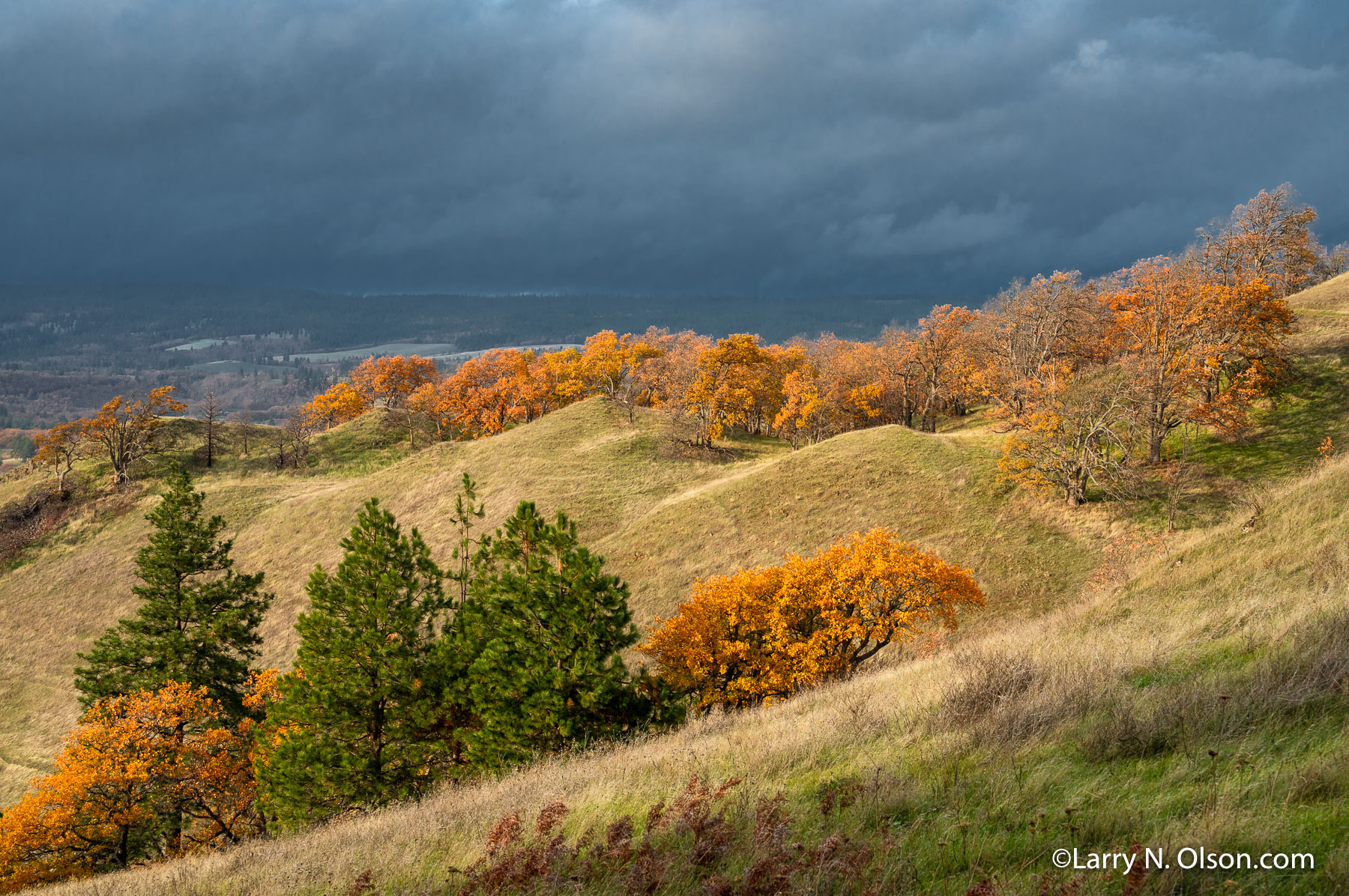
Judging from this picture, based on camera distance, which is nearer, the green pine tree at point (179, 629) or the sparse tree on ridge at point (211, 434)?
the green pine tree at point (179, 629)

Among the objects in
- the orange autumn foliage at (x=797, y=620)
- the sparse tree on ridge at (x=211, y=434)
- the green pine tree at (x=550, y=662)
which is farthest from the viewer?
the sparse tree on ridge at (x=211, y=434)

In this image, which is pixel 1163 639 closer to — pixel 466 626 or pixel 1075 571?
pixel 466 626

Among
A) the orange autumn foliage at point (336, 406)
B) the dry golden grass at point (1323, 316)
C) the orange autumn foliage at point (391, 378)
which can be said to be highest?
the orange autumn foliage at point (391, 378)

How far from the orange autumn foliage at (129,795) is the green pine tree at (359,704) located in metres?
4.28

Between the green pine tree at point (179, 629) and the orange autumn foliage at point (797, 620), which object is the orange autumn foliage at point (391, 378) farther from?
the orange autumn foliage at point (797, 620)

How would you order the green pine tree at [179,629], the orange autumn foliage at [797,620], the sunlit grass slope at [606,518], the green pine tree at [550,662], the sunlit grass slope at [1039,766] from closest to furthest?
the sunlit grass slope at [1039,766] < the green pine tree at [550,662] < the orange autumn foliage at [797,620] < the green pine tree at [179,629] < the sunlit grass slope at [606,518]

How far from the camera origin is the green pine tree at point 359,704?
21734mm

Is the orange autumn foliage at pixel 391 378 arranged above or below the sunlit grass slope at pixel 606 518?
above

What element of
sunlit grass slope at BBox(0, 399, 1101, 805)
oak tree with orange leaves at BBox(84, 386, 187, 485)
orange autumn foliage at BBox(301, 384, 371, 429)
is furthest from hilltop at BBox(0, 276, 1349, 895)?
orange autumn foliage at BBox(301, 384, 371, 429)

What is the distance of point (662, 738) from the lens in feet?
53.1

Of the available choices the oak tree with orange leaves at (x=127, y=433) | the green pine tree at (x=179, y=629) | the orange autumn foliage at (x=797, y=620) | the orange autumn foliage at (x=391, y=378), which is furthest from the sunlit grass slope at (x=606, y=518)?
the orange autumn foliage at (x=391, y=378)

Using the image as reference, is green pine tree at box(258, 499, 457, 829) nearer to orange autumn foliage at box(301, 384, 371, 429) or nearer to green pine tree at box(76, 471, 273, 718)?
green pine tree at box(76, 471, 273, 718)

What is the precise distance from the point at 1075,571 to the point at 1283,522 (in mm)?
20949

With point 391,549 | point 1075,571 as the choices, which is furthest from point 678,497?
point 391,549
